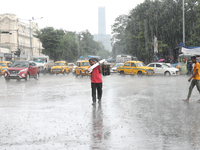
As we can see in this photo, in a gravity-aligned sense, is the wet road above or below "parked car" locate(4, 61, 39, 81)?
below

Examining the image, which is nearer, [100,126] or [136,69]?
[100,126]

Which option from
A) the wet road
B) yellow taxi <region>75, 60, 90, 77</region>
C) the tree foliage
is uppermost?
the tree foliage

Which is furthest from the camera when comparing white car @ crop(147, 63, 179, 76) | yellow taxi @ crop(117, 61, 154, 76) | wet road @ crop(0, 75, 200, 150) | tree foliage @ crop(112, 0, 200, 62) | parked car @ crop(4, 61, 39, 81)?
tree foliage @ crop(112, 0, 200, 62)

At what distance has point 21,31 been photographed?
310 ft

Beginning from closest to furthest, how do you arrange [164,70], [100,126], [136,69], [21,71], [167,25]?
[100,126] → [21,71] → [136,69] → [164,70] → [167,25]

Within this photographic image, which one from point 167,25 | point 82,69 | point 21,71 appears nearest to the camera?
point 21,71

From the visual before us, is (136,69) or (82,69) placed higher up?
(82,69)

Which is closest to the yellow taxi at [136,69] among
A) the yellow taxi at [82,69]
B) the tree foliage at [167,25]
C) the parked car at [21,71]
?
the yellow taxi at [82,69]

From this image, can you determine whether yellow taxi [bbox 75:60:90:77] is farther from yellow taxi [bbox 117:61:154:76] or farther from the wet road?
the wet road

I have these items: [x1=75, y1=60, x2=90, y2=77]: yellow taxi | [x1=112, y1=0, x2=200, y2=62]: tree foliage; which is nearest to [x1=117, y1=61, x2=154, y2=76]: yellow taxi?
[x1=75, y1=60, x2=90, y2=77]: yellow taxi

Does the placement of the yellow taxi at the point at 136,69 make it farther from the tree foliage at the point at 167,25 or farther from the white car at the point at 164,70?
the tree foliage at the point at 167,25

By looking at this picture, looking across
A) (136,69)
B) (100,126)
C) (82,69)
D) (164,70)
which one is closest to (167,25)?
(164,70)

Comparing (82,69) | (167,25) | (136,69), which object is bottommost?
(136,69)

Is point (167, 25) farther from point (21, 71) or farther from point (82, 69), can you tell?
point (21, 71)
